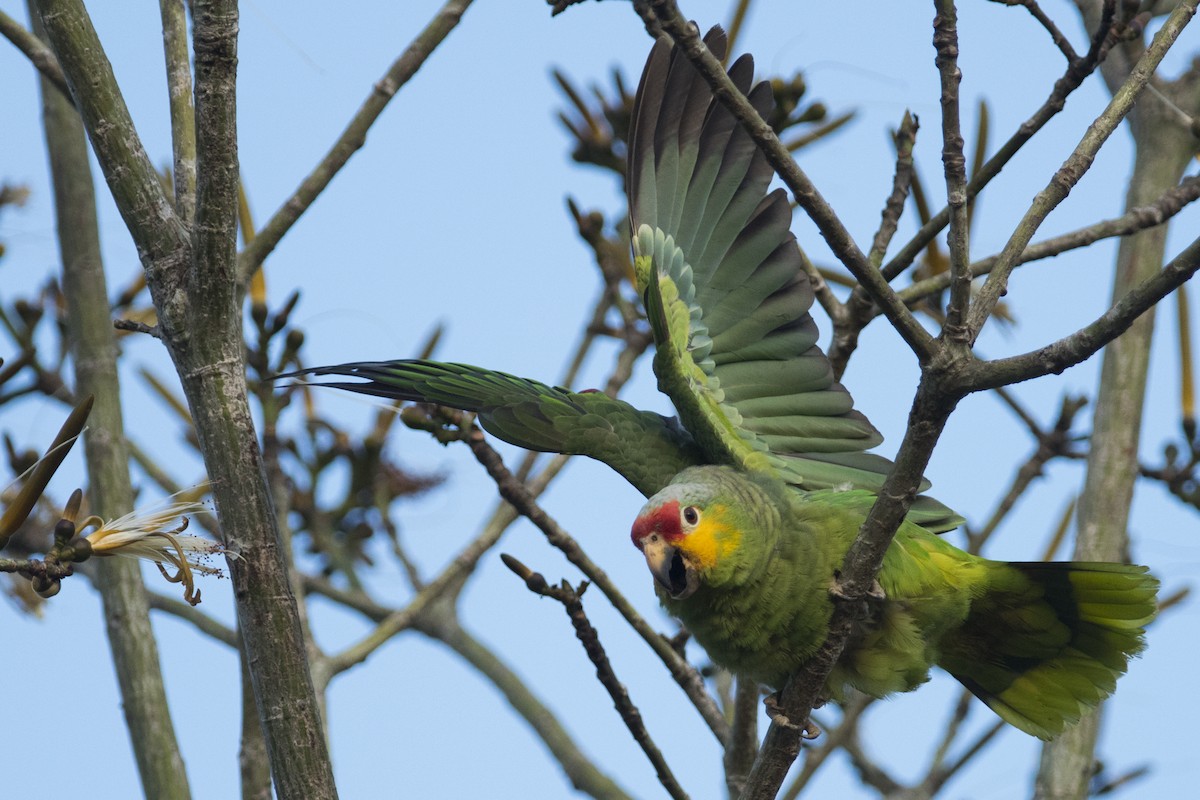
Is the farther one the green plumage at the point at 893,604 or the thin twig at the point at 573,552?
the thin twig at the point at 573,552

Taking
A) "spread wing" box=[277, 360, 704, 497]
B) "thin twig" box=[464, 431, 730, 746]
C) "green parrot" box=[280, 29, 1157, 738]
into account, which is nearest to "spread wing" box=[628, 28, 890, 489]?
"green parrot" box=[280, 29, 1157, 738]

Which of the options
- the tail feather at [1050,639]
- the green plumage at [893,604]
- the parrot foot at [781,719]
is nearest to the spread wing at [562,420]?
the green plumage at [893,604]

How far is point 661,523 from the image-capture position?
280 cm

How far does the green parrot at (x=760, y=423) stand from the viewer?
123 inches

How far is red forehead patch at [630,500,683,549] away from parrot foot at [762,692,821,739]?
459 mm

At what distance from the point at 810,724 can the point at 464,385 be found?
1.33 meters

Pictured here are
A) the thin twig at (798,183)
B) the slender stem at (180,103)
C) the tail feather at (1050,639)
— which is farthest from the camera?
the tail feather at (1050,639)

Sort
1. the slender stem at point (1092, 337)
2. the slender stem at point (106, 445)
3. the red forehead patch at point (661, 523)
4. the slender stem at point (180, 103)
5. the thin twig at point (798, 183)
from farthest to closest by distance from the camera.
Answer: the slender stem at point (106, 445) < the red forehead patch at point (661, 523) < the slender stem at point (180, 103) < the thin twig at point (798, 183) < the slender stem at point (1092, 337)

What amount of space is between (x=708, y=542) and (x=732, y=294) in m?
0.98

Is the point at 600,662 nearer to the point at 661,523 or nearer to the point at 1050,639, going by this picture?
the point at 661,523

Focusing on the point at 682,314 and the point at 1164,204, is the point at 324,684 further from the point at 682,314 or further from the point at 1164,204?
the point at 1164,204

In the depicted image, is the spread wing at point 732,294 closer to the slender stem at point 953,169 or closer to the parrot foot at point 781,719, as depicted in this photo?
the parrot foot at point 781,719

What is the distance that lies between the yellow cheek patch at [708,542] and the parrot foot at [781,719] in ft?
1.20

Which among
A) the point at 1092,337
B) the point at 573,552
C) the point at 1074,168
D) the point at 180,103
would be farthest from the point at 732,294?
the point at 1092,337
